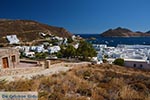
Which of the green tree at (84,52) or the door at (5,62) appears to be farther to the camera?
the green tree at (84,52)

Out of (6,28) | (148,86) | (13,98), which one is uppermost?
(6,28)

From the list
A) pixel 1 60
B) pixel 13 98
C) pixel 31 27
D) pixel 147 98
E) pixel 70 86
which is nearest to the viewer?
pixel 13 98

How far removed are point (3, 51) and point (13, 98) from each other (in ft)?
37.9

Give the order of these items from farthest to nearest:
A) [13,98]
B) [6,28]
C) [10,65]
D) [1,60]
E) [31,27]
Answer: [31,27] < [6,28] < [10,65] < [1,60] < [13,98]

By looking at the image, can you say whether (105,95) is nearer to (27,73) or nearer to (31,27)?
(27,73)

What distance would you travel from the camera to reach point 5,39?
64812mm

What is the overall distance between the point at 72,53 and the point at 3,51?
63.9 ft

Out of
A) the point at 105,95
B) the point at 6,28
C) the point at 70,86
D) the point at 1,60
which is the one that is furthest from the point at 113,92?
the point at 6,28

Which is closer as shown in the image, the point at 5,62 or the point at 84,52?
the point at 5,62

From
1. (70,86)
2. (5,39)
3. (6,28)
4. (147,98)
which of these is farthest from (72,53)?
(6,28)

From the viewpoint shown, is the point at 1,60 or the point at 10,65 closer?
the point at 1,60

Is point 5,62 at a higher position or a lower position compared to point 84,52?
higher

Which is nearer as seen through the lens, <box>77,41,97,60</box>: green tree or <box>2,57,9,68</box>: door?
<box>2,57,9,68</box>: door

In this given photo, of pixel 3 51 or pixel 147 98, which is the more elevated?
pixel 3 51
